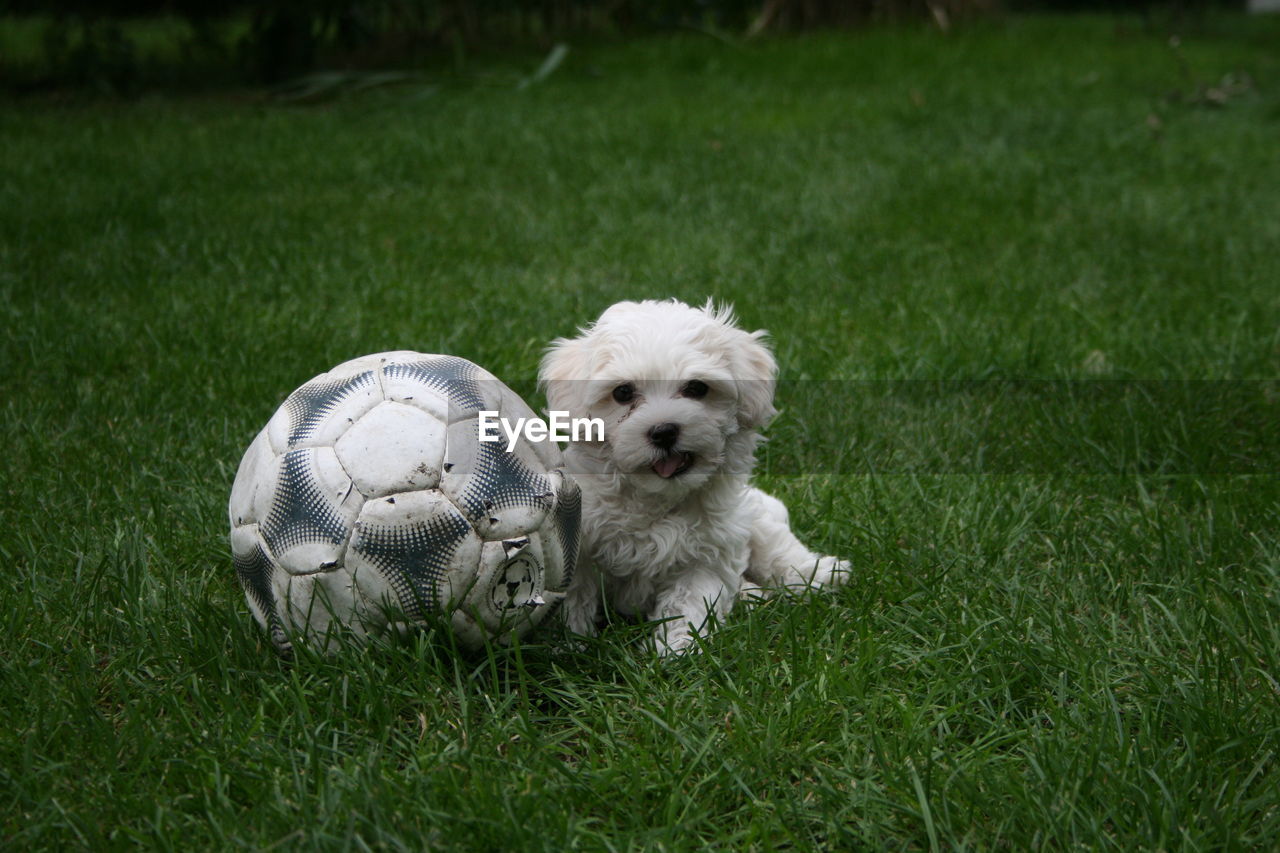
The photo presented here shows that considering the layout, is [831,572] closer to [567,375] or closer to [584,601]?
[584,601]

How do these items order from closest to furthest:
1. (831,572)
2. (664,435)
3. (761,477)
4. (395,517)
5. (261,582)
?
(395,517) → (261,582) → (664,435) → (831,572) → (761,477)

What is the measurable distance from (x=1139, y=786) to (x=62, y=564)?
230 centimetres

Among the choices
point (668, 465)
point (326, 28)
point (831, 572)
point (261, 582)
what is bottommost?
point (326, 28)

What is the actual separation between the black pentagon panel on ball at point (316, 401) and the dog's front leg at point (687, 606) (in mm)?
790

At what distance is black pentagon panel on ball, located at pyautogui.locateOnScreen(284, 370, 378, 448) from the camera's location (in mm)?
2293

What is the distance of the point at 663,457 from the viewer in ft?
8.18

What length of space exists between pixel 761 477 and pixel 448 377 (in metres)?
1.34

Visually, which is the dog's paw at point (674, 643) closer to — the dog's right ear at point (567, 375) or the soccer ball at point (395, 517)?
the soccer ball at point (395, 517)

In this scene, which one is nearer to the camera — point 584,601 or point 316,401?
point 316,401

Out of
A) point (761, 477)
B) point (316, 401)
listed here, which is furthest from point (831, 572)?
point (316, 401)

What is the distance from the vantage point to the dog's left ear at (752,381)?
2641mm

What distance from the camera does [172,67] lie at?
10227mm

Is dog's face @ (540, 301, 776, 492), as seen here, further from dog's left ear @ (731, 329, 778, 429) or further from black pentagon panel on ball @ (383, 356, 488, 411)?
black pentagon panel on ball @ (383, 356, 488, 411)

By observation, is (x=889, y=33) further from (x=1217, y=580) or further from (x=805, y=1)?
(x=1217, y=580)
